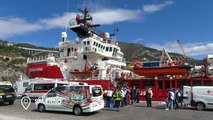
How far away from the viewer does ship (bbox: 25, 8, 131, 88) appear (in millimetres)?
27680

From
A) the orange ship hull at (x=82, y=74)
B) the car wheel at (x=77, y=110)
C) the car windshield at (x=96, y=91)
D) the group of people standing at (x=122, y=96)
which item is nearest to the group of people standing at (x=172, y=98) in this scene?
the group of people standing at (x=122, y=96)

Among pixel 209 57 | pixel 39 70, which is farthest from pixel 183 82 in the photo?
pixel 39 70


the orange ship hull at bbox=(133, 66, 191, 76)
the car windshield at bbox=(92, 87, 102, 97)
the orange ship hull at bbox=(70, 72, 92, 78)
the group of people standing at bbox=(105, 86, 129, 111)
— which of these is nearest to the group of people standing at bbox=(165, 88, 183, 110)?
the group of people standing at bbox=(105, 86, 129, 111)

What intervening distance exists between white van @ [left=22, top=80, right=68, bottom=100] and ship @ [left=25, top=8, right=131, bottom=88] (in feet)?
17.7

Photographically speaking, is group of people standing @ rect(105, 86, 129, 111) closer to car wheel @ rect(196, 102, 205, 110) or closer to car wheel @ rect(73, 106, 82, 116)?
car wheel @ rect(73, 106, 82, 116)

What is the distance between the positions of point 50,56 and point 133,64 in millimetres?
12891

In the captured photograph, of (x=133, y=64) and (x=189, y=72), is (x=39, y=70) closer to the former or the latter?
(x=133, y=64)

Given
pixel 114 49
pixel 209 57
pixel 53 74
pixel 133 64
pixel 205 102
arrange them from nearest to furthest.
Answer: pixel 205 102, pixel 209 57, pixel 133 64, pixel 53 74, pixel 114 49

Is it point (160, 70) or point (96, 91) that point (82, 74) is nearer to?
point (160, 70)

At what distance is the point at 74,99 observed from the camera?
45.9 ft

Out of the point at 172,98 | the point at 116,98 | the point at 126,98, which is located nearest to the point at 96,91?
the point at 116,98

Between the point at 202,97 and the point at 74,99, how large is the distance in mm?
9700

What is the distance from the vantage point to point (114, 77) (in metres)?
27.3

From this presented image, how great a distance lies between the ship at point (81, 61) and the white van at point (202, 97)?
1054 centimetres
